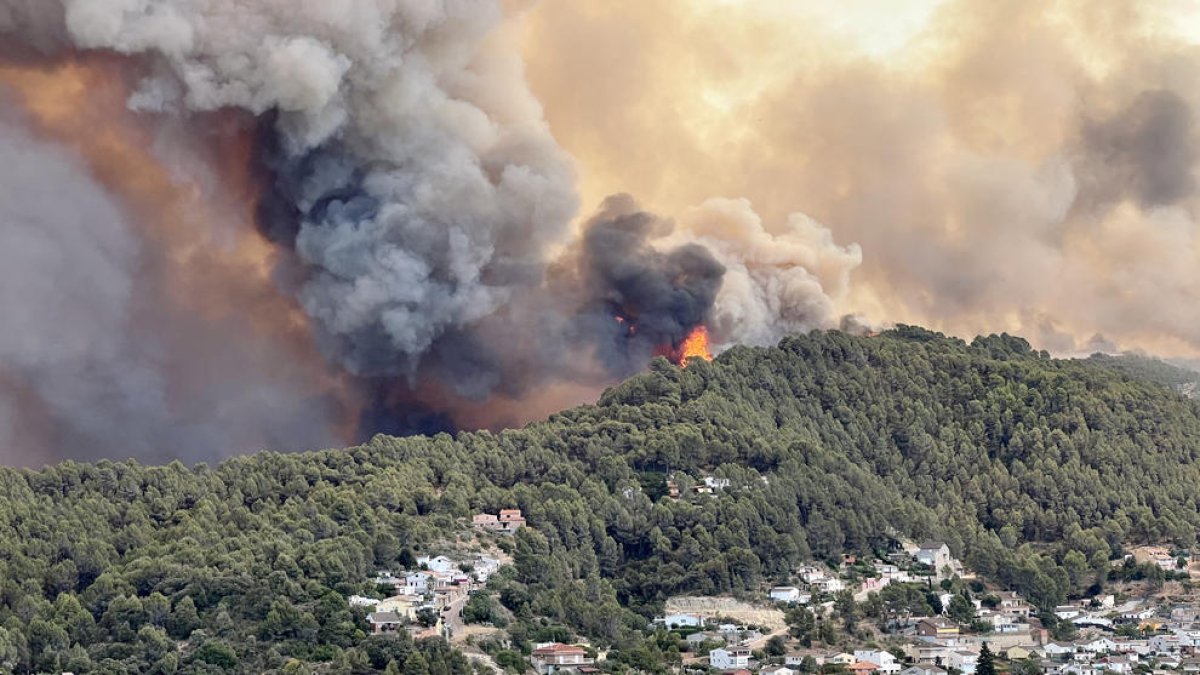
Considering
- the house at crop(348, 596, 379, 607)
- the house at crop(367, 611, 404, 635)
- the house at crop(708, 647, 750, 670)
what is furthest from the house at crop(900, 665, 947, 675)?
the house at crop(348, 596, 379, 607)

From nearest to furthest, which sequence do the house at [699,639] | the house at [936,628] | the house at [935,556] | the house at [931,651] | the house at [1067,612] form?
the house at [699,639] < the house at [931,651] < the house at [936,628] < the house at [1067,612] < the house at [935,556]

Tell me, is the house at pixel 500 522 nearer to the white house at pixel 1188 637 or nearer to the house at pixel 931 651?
the house at pixel 931 651

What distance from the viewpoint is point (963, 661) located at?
61094 millimetres

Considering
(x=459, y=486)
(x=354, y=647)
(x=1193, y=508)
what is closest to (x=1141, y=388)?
(x=1193, y=508)

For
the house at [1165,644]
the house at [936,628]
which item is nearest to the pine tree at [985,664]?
the house at [936,628]

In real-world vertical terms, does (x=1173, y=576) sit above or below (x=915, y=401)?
below

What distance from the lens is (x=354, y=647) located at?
5628cm

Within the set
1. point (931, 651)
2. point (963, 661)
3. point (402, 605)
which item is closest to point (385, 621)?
point (402, 605)

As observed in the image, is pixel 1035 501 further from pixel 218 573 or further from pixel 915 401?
pixel 218 573

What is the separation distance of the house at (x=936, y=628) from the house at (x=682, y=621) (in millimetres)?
A: 5521

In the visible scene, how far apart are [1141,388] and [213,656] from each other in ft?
122

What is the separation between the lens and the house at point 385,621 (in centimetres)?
5759

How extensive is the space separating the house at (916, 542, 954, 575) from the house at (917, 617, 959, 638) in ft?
14.4

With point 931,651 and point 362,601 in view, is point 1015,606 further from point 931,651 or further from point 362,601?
point 362,601
